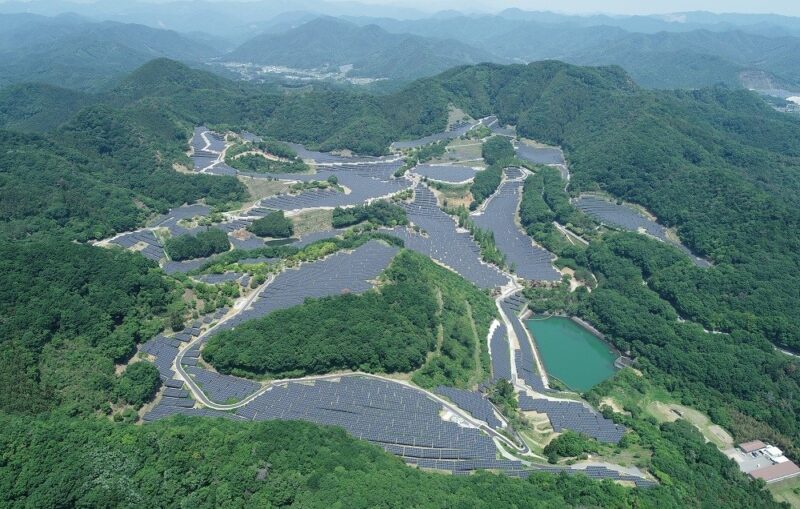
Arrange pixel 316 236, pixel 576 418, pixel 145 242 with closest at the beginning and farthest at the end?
pixel 576 418 → pixel 145 242 → pixel 316 236

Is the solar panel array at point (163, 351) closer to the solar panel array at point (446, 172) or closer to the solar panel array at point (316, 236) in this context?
the solar panel array at point (316, 236)

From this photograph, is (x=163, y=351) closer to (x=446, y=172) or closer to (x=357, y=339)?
(x=357, y=339)

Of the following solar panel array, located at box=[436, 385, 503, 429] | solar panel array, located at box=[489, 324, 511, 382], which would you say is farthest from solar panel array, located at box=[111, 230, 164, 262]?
solar panel array, located at box=[489, 324, 511, 382]

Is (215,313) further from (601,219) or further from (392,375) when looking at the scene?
(601,219)

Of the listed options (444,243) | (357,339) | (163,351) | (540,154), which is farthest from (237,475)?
(540,154)

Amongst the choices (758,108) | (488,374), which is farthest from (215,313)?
(758,108)

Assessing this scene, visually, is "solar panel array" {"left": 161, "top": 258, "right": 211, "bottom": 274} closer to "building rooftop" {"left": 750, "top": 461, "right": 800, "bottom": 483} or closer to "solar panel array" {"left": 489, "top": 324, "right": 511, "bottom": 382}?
"solar panel array" {"left": 489, "top": 324, "right": 511, "bottom": 382}
